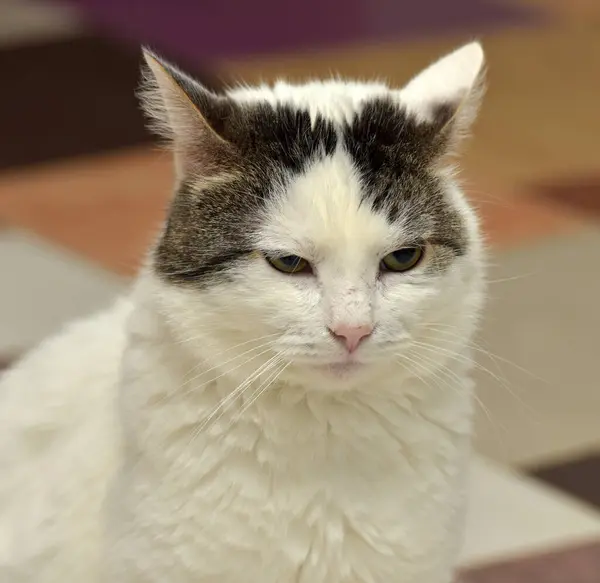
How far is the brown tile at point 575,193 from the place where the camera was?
12.0ft

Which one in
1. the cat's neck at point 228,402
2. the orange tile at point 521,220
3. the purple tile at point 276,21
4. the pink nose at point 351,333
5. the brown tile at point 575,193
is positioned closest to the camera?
the pink nose at point 351,333

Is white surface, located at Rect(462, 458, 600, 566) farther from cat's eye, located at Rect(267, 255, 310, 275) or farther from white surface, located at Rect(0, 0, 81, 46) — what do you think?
white surface, located at Rect(0, 0, 81, 46)

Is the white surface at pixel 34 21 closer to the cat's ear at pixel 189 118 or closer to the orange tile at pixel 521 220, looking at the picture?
the orange tile at pixel 521 220

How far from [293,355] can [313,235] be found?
0.42 feet

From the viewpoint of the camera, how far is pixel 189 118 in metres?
→ 1.45

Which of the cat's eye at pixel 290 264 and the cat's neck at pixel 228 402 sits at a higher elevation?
the cat's eye at pixel 290 264

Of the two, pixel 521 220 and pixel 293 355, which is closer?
pixel 293 355

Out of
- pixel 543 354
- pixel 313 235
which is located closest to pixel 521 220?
pixel 543 354

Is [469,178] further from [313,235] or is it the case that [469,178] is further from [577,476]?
[313,235]

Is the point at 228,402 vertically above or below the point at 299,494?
above

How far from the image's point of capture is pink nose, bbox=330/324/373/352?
1.36 meters

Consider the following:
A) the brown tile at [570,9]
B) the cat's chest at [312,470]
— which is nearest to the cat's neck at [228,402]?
the cat's chest at [312,470]

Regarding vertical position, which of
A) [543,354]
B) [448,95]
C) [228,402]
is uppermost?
[448,95]

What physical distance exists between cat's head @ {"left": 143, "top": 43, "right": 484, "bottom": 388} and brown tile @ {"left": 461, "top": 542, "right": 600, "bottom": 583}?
71cm
